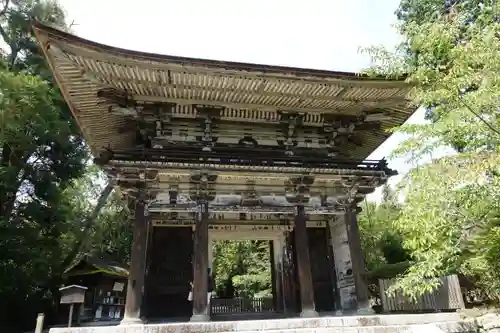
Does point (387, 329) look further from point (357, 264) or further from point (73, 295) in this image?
point (73, 295)

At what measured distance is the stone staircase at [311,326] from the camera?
5.82 m

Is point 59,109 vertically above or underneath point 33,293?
above

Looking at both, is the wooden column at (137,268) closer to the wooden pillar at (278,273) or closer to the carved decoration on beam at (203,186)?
the carved decoration on beam at (203,186)

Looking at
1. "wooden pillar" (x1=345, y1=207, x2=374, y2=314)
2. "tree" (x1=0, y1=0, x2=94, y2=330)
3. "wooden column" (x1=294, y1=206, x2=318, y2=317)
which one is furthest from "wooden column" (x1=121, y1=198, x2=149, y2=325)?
"tree" (x1=0, y1=0, x2=94, y2=330)

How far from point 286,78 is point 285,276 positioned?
593 centimetres

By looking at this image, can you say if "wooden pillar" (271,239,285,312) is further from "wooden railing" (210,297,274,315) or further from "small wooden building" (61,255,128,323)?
"small wooden building" (61,255,128,323)

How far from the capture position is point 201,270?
7809mm

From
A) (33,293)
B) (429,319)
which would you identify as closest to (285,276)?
(429,319)

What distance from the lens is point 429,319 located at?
21.7 feet

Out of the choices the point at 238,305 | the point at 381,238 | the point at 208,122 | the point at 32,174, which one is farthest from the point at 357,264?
the point at 32,174

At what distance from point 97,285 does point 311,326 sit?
11707 millimetres

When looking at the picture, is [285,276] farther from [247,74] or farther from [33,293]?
[33,293]

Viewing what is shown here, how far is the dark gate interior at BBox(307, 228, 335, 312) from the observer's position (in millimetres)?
10047

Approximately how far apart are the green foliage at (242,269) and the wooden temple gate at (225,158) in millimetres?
11815
